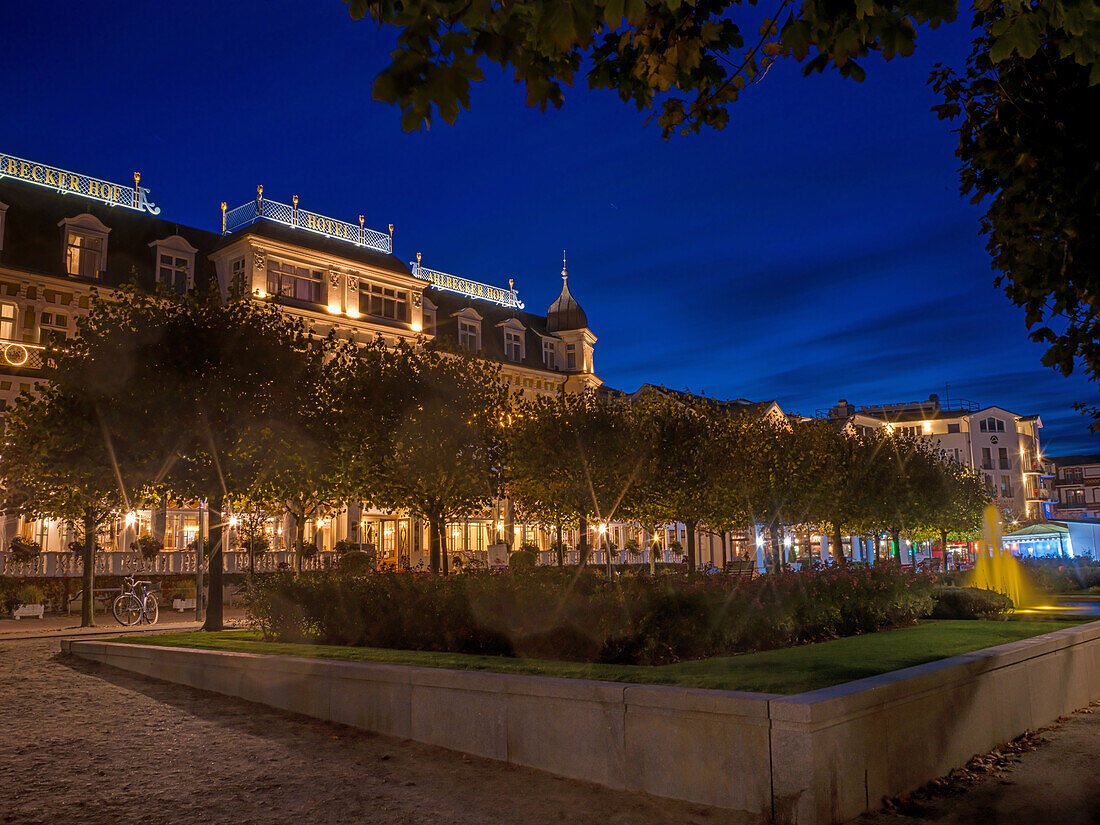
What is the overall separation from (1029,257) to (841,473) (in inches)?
1306

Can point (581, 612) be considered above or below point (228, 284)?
below

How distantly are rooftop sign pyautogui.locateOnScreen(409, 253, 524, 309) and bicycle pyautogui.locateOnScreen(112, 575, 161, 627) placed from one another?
84.5 ft

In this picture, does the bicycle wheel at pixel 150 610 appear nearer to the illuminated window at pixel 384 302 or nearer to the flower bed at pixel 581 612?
the flower bed at pixel 581 612

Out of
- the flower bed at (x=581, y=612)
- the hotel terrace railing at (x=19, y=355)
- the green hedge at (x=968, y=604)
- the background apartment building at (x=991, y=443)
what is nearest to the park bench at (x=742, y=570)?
the flower bed at (x=581, y=612)

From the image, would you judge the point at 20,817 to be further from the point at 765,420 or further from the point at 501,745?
the point at 765,420

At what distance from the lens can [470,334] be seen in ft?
159

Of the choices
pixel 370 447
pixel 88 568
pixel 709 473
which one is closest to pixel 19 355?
pixel 88 568

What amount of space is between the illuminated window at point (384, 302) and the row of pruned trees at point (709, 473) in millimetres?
A: 10768

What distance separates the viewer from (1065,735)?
937 centimetres

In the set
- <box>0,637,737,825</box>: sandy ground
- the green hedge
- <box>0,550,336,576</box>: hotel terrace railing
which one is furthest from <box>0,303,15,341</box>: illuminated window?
the green hedge

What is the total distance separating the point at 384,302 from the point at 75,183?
13.6 m

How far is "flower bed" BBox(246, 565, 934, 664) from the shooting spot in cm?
1136

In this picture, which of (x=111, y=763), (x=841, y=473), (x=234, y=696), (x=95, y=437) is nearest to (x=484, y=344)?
(x=841, y=473)

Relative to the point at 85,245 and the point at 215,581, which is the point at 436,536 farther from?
the point at 85,245
